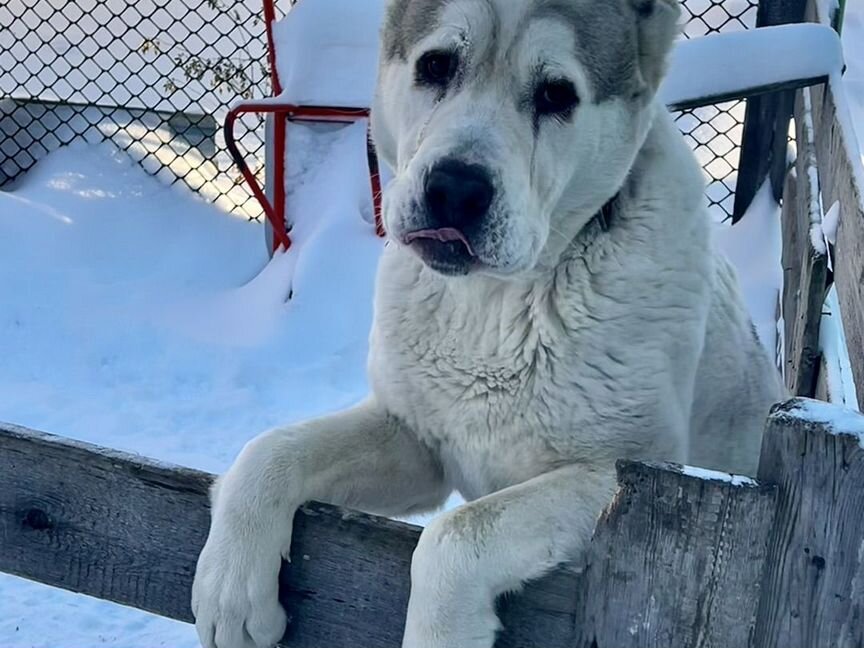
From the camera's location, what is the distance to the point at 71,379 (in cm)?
482

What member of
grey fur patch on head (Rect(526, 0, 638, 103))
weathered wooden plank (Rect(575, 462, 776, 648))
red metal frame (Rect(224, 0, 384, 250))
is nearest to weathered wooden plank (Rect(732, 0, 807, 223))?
red metal frame (Rect(224, 0, 384, 250))

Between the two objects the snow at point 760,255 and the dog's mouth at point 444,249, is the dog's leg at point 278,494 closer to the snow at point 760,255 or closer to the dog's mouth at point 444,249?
the dog's mouth at point 444,249

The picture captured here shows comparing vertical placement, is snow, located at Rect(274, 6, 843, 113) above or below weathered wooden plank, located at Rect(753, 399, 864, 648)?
above

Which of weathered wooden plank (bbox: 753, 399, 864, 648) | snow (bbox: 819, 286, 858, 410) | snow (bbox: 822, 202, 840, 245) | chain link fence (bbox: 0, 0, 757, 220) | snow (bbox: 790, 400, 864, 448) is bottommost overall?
weathered wooden plank (bbox: 753, 399, 864, 648)

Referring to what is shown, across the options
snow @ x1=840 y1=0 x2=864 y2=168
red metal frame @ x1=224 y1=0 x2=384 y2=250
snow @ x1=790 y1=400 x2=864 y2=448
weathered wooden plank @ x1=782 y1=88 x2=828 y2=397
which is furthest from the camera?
snow @ x1=840 y1=0 x2=864 y2=168

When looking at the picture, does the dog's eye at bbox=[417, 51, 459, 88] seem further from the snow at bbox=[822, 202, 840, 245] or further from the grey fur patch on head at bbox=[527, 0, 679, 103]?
the snow at bbox=[822, 202, 840, 245]

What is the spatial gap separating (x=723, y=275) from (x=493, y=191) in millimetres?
853

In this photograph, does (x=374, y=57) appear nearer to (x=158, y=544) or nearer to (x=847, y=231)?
(x=847, y=231)

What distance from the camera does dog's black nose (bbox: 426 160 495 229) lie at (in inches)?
77.9

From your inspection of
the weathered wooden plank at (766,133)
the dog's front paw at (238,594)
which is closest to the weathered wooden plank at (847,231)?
the dog's front paw at (238,594)

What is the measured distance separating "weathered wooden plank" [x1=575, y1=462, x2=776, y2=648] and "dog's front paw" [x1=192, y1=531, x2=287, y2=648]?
553 millimetres

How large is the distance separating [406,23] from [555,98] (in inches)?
14.7

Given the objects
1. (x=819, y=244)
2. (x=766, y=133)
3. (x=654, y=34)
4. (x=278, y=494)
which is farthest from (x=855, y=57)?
(x=278, y=494)

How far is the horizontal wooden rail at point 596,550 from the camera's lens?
1.24 metres
